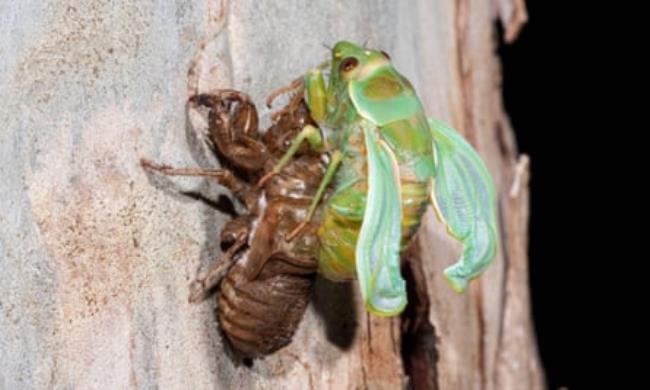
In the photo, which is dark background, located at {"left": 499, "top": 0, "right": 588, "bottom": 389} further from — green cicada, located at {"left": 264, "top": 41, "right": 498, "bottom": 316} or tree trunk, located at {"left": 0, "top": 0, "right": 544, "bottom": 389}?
green cicada, located at {"left": 264, "top": 41, "right": 498, "bottom": 316}

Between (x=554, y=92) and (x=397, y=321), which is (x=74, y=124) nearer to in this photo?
(x=397, y=321)

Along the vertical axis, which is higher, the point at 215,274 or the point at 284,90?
the point at 284,90

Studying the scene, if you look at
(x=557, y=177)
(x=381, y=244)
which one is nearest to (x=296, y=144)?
(x=381, y=244)

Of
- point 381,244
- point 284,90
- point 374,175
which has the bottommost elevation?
point 381,244

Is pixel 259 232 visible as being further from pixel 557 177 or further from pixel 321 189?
pixel 557 177

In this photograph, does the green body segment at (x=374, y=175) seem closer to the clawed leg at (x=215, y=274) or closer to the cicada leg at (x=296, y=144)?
the cicada leg at (x=296, y=144)

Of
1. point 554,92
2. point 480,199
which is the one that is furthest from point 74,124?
point 554,92
